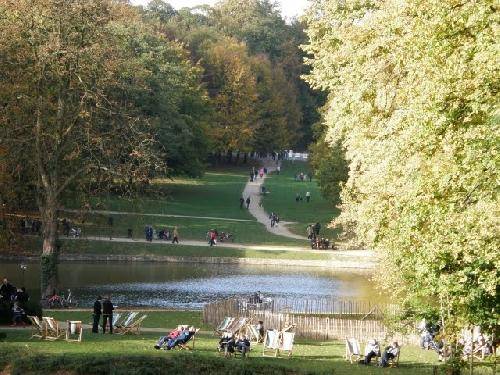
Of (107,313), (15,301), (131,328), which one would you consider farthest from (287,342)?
(15,301)

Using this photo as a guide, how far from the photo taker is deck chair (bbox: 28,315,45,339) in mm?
26714

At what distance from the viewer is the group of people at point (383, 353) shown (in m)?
24.8

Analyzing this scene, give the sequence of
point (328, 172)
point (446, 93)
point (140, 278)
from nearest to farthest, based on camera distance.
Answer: point (446, 93)
point (140, 278)
point (328, 172)

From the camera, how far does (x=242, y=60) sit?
348 feet

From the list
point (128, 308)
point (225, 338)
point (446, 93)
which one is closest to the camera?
point (446, 93)

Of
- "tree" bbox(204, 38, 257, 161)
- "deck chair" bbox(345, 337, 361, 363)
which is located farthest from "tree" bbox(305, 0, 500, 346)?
"tree" bbox(204, 38, 257, 161)

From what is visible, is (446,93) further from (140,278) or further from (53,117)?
(140,278)

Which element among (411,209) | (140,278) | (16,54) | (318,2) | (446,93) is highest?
(318,2)

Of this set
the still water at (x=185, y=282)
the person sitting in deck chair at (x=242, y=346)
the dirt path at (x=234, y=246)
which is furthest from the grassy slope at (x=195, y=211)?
the person sitting in deck chair at (x=242, y=346)

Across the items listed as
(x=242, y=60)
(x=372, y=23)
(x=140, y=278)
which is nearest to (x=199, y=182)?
(x=242, y=60)

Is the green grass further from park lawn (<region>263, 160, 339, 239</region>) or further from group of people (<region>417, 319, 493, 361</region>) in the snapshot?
group of people (<region>417, 319, 493, 361</region>)

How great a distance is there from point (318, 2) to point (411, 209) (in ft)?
68.7

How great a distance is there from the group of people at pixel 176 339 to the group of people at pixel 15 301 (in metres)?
6.30

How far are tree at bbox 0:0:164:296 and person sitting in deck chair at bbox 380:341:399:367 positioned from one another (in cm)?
1587
